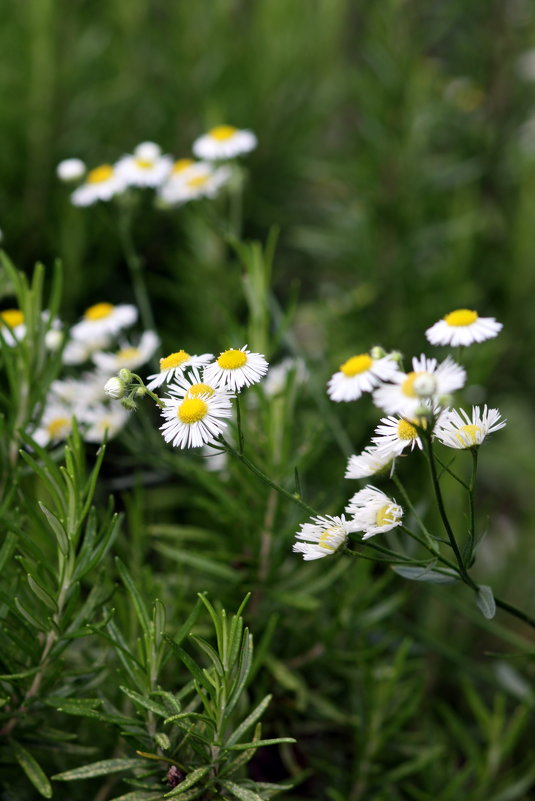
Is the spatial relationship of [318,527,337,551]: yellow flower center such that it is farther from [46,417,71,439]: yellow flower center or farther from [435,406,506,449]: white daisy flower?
[46,417,71,439]: yellow flower center

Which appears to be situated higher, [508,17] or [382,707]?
[508,17]

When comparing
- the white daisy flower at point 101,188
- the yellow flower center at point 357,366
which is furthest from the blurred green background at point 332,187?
the yellow flower center at point 357,366

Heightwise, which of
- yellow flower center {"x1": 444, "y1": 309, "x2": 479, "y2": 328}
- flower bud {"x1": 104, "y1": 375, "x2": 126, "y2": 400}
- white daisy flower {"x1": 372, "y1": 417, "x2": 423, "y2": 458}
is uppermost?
yellow flower center {"x1": 444, "y1": 309, "x2": 479, "y2": 328}

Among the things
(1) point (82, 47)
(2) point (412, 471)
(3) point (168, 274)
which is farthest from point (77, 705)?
(1) point (82, 47)

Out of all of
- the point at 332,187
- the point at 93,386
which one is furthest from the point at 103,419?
the point at 332,187

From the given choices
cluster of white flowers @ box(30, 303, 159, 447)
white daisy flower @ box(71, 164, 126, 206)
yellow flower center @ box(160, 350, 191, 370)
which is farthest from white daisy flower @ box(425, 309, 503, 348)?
white daisy flower @ box(71, 164, 126, 206)

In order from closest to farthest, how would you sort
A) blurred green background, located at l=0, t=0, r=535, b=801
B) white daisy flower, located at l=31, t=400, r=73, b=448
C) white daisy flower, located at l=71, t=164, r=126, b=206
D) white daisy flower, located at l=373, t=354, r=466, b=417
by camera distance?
white daisy flower, located at l=373, t=354, r=466, b=417 → white daisy flower, located at l=31, t=400, r=73, b=448 → white daisy flower, located at l=71, t=164, r=126, b=206 → blurred green background, located at l=0, t=0, r=535, b=801

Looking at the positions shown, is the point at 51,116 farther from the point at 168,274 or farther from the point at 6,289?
the point at 6,289

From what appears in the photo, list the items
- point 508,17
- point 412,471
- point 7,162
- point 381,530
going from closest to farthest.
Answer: point 381,530 < point 412,471 < point 7,162 < point 508,17
